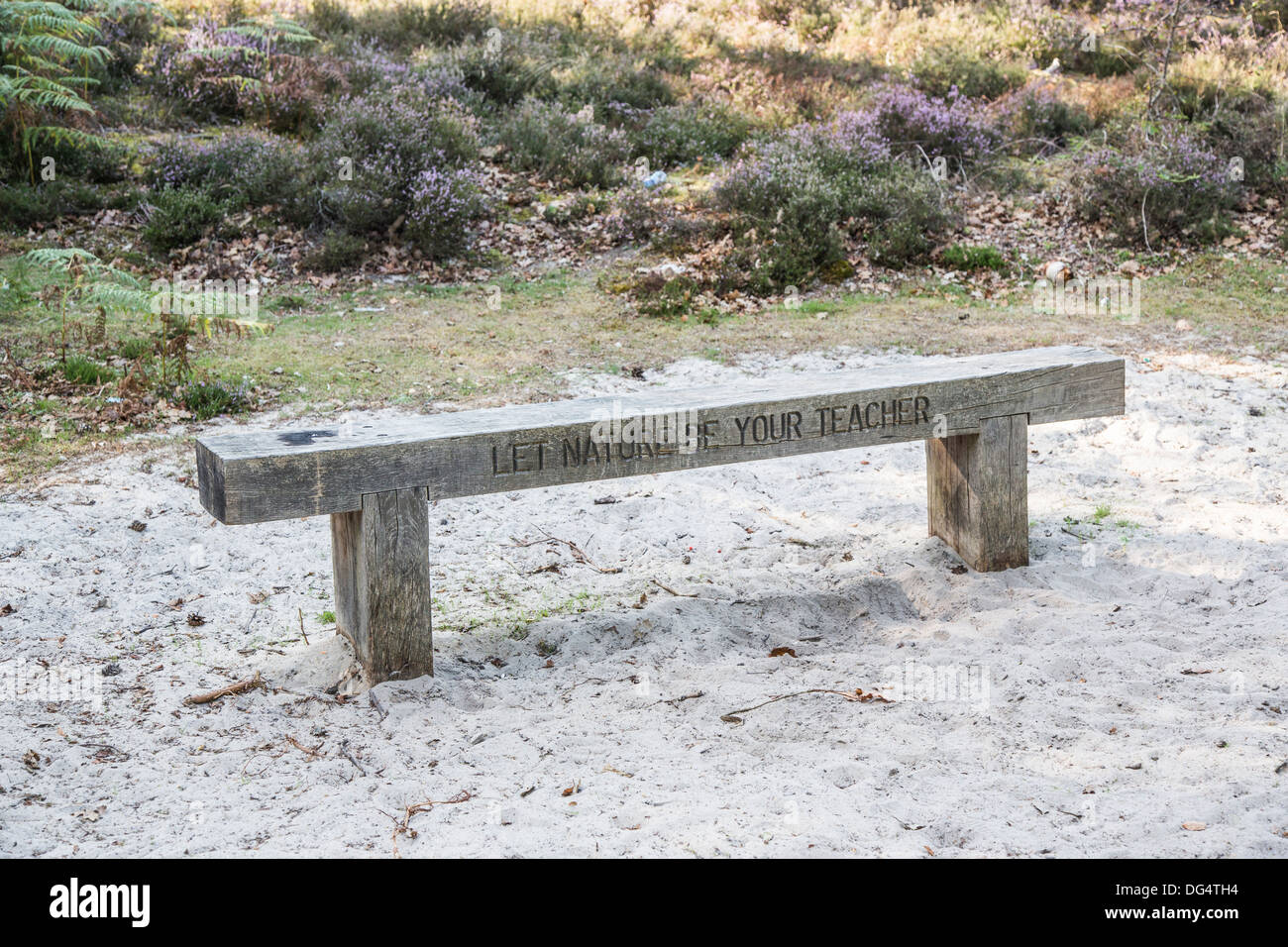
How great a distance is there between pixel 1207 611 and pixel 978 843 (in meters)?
2.05

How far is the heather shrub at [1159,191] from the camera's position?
10625 millimetres

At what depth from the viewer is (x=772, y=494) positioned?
600 cm

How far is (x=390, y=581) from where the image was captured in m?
4.03

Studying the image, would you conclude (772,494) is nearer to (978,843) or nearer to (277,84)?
(978,843)

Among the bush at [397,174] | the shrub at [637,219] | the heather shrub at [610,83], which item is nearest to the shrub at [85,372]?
the bush at [397,174]

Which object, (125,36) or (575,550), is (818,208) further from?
(125,36)

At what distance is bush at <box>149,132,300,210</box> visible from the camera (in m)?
10.6

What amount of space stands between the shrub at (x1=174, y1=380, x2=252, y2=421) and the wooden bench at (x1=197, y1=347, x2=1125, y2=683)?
9.41 feet

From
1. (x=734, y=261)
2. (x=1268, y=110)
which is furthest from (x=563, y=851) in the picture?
(x=1268, y=110)

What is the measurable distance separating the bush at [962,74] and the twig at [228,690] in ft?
36.8

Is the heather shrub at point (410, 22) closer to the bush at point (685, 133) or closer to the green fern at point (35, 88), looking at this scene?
the bush at point (685, 133)

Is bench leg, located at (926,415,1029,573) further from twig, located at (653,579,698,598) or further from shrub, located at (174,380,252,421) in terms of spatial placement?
shrub, located at (174,380,252,421)

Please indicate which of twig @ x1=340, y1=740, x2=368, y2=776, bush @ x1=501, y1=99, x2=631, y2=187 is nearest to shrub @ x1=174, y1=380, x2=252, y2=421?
twig @ x1=340, y1=740, x2=368, y2=776

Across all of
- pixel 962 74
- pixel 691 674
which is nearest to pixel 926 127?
pixel 962 74
